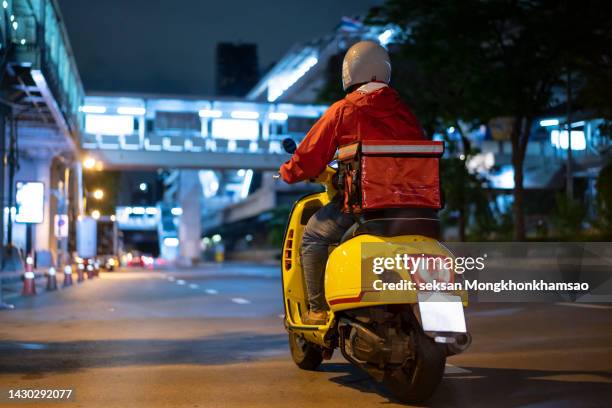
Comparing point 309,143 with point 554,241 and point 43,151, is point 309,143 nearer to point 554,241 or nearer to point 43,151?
point 554,241

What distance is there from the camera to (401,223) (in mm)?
5434

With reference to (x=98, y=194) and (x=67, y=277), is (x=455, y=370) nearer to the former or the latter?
(x=67, y=277)

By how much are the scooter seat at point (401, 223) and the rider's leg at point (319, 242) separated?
0.38 meters

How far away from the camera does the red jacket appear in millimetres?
5863

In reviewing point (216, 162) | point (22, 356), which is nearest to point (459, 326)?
point (22, 356)

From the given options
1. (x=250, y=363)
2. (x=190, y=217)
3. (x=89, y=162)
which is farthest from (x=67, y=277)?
(x=190, y=217)

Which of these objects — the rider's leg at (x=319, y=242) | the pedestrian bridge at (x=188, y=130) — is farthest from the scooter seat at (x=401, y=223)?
the pedestrian bridge at (x=188, y=130)

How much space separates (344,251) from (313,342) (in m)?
1.19

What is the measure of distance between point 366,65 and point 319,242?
3.94 ft

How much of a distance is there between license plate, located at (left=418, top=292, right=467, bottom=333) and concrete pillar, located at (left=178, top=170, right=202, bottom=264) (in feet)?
228

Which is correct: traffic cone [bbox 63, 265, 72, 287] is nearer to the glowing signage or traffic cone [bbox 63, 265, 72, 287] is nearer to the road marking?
the road marking

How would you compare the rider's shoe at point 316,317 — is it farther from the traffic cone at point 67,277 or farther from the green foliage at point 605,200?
the green foliage at point 605,200

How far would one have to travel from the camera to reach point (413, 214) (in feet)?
18.0

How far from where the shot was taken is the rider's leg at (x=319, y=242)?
5.92m
